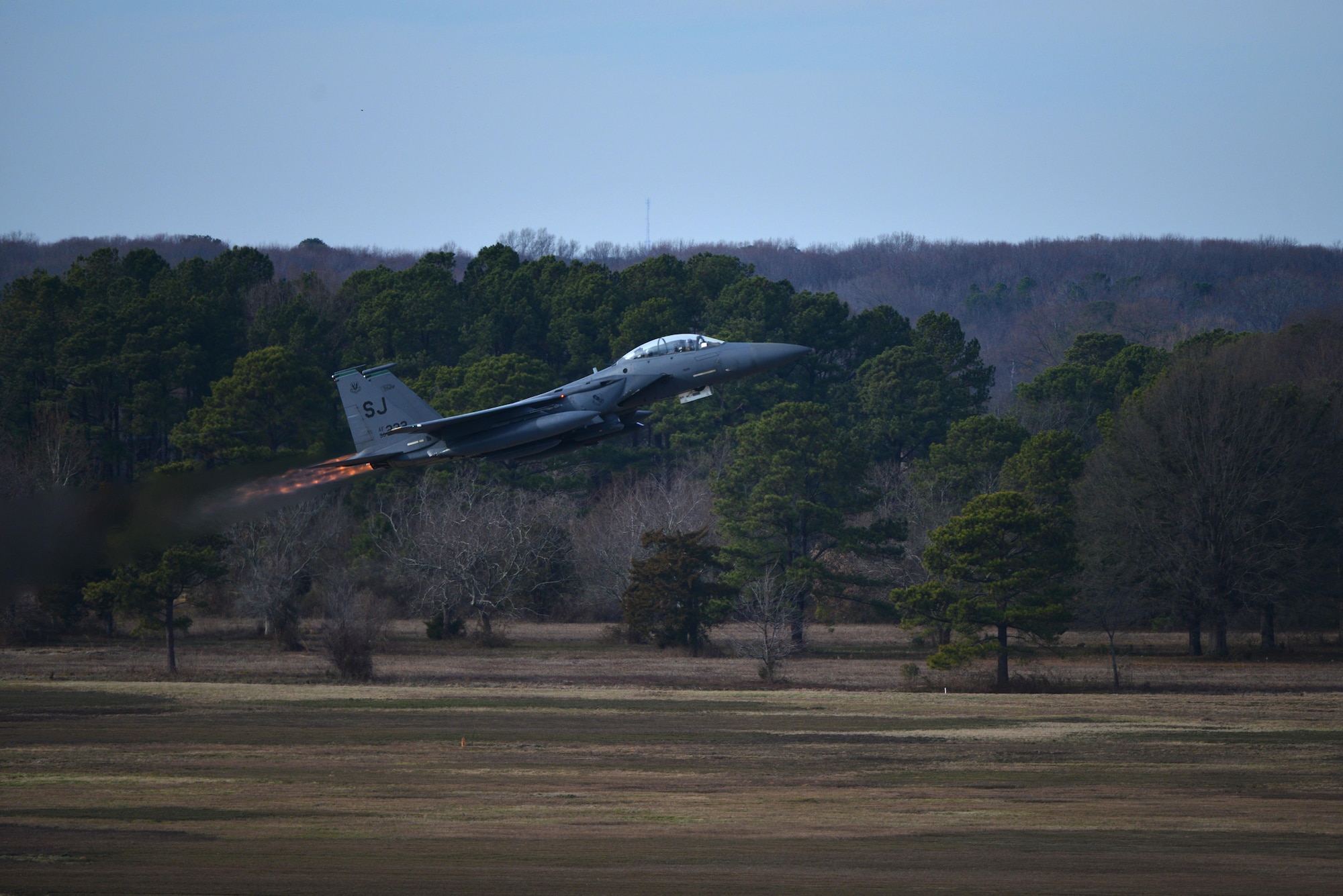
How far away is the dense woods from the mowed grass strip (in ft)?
34.7

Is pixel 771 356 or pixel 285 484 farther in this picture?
pixel 285 484

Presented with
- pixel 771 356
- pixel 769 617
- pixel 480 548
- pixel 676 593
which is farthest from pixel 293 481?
pixel 480 548

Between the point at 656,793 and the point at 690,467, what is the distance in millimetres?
68912

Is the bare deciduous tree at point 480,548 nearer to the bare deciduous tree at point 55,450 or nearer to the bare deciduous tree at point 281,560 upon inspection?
the bare deciduous tree at point 281,560

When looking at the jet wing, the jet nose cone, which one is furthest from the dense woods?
the jet nose cone

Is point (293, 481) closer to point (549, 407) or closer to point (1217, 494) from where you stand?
point (549, 407)

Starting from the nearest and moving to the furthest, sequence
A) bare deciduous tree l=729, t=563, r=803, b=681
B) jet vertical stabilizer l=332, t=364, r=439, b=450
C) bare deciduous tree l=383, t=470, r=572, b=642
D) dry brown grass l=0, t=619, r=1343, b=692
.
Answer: jet vertical stabilizer l=332, t=364, r=439, b=450 < dry brown grass l=0, t=619, r=1343, b=692 < bare deciduous tree l=729, t=563, r=803, b=681 < bare deciduous tree l=383, t=470, r=572, b=642

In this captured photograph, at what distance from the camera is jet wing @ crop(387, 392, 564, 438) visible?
40.5m

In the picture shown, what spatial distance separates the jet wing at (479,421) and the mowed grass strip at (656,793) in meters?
10.1

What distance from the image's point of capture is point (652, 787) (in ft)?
134

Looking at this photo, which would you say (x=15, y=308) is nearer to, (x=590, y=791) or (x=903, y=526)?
(x=903, y=526)

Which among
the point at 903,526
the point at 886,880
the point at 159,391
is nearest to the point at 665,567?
the point at 903,526

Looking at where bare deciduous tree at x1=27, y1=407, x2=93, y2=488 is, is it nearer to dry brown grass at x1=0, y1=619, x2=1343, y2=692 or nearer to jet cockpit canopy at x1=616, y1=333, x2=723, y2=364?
dry brown grass at x1=0, y1=619, x2=1343, y2=692

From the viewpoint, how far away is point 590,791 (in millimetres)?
39938
